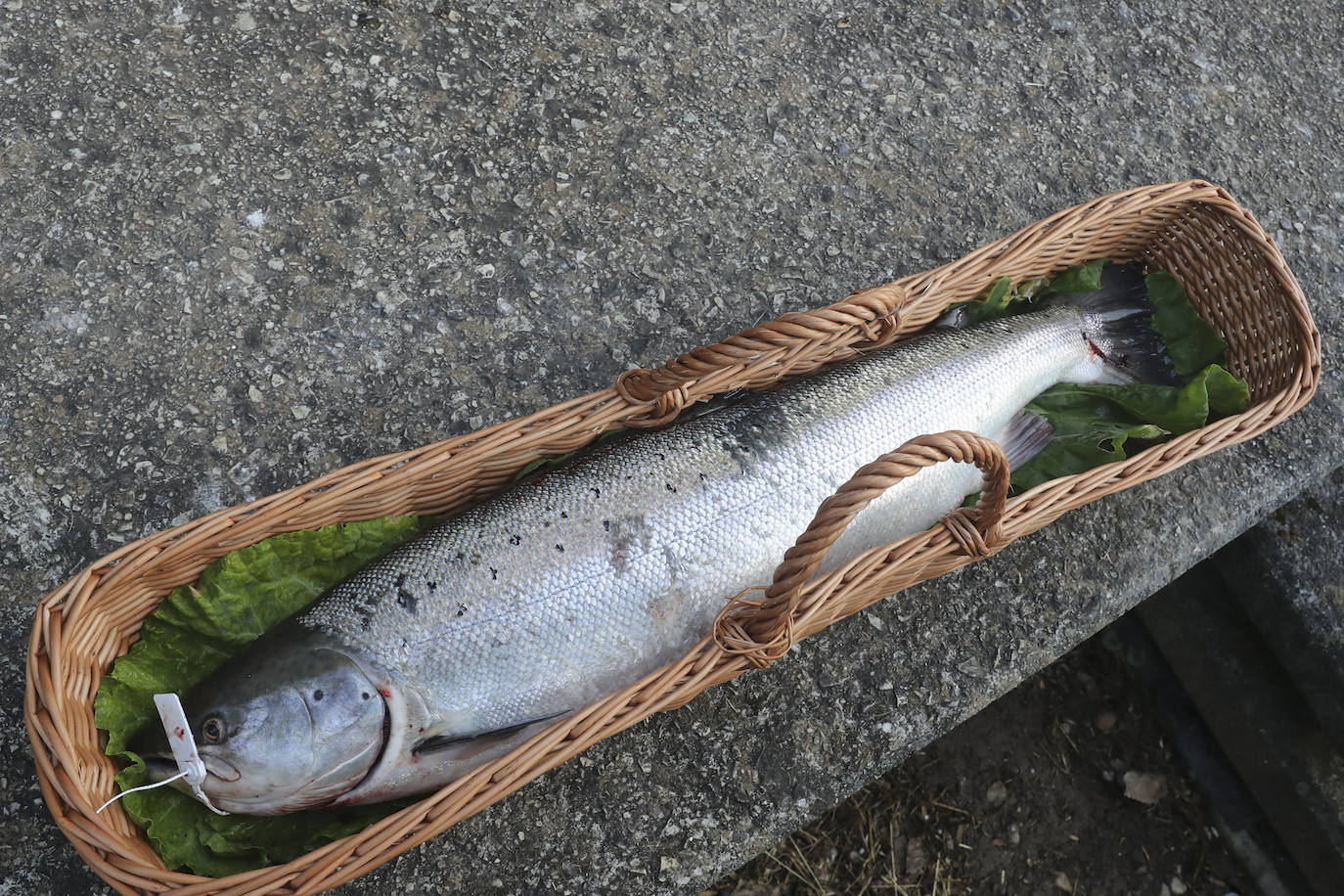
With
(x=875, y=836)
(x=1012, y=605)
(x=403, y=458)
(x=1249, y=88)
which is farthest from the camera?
(x=1249, y=88)

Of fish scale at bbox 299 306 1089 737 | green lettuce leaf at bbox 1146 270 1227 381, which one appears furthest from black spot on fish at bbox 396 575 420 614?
green lettuce leaf at bbox 1146 270 1227 381

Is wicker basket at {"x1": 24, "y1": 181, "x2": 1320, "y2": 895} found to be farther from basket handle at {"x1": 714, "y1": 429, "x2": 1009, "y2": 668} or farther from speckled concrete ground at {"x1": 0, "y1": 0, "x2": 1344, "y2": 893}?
speckled concrete ground at {"x1": 0, "y1": 0, "x2": 1344, "y2": 893}

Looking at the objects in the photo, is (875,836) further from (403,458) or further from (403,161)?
(403,161)

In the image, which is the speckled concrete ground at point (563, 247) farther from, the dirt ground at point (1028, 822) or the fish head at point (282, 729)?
the dirt ground at point (1028, 822)

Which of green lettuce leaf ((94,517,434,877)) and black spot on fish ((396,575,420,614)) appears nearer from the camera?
green lettuce leaf ((94,517,434,877))

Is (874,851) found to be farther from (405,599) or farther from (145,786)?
(145,786)

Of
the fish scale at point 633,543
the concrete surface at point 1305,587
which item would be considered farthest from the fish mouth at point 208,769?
the concrete surface at point 1305,587

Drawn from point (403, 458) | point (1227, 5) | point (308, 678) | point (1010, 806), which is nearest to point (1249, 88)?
point (1227, 5)
